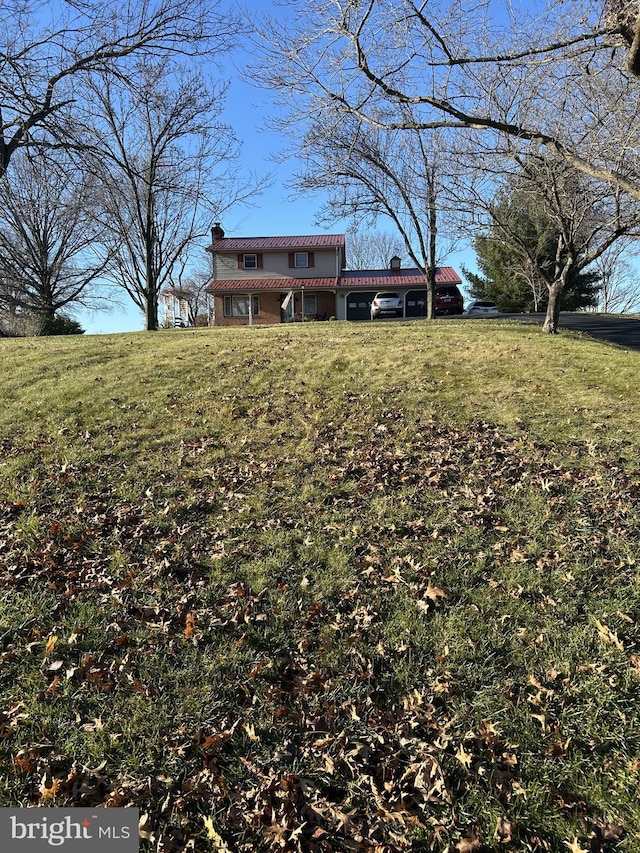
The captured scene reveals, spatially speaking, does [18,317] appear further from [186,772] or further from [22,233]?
[186,772]

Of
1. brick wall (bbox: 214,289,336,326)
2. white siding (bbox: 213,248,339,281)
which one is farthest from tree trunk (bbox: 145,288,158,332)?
white siding (bbox: 213,248,339,281)

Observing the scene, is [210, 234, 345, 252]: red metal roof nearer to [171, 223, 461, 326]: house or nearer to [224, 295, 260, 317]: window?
[171, 223, 461, 326]: house

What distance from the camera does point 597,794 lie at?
2.33m

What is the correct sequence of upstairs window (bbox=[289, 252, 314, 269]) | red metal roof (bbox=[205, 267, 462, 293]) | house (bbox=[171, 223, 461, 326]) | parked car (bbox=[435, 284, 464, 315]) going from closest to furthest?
parked car (bbox=[435, 284, 464, 315]) → red metal roof (bbox=[205, 267, 462, 293]) → house (bbox=[171, 223, 461, 326]) → upstairs window (bbox=[289, 252, 314, 269])

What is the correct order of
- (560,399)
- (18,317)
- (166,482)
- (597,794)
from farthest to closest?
1. (18,317)
2. (560,399)
3. (166,482)
4. (597,794)

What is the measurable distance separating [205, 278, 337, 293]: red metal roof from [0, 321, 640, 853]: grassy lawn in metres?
26.6

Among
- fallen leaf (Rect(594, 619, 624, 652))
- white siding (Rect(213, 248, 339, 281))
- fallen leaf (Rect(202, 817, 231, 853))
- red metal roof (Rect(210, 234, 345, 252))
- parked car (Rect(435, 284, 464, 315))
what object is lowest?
fallen leaf (Rect(202, 817, 231, 853))

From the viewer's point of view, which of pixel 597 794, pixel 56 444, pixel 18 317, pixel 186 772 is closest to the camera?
pixel 597 794

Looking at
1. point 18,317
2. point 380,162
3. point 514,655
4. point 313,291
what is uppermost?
point 380,162

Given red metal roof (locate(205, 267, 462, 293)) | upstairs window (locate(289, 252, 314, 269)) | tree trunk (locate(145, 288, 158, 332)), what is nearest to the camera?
tree trunk (locate(145, 288, 158, 332))

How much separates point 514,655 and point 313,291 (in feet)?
104

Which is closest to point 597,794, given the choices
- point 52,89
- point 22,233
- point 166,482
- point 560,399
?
point 166,482

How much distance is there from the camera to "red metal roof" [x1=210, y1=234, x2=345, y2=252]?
3275 centimetres

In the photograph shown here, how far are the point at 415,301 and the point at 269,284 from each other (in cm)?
982
